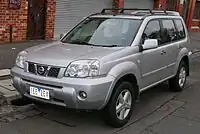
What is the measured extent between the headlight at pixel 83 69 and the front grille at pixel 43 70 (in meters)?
0.18

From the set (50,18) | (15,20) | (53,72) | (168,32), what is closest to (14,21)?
(15,20)

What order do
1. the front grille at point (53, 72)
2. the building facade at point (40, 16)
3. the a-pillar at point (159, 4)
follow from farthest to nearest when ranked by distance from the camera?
the a-pillar at point (159, 4)
the building facade at point (40, 16)
the front grille at point (53, 72)

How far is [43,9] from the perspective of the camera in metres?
10.6

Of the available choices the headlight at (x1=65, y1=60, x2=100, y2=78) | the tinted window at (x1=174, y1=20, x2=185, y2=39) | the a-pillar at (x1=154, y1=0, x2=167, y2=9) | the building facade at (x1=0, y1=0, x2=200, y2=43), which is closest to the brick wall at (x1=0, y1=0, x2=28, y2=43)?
the building facade at (x1=0, y1=0, x2=200, y2=43)

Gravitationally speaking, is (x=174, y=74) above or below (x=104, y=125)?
above

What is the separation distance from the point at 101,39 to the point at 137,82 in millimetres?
934

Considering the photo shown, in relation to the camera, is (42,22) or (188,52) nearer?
(188,52)

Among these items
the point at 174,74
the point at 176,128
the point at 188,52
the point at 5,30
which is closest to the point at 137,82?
the point at 176,128

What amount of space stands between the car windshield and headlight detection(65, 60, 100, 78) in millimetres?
846

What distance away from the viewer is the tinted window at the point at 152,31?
518 cm

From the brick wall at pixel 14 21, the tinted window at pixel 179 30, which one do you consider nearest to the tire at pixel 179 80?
the tinted window at pixel 179 30

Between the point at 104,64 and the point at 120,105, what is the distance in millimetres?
757

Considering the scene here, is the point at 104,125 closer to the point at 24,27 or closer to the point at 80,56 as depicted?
the point at 80,56

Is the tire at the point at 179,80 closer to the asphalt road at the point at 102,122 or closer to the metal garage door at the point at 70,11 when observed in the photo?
the asphalt road at the point at 102,122
